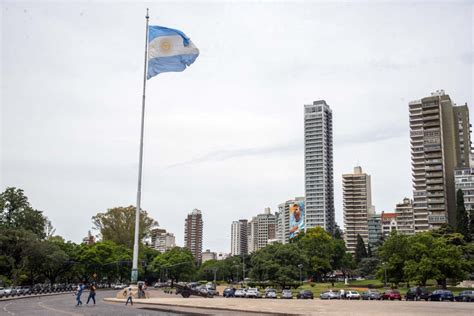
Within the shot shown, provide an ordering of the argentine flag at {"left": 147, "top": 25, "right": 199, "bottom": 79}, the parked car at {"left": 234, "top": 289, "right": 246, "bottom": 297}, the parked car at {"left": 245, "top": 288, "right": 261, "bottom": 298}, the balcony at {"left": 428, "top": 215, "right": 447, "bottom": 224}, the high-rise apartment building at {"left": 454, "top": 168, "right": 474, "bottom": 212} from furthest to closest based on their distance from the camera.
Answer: the balcony at {"left": 428, "top": 215, "right": 447, "bottom": 224}
the high-rise apartment building at {"left": 454, "top": 168, "right": 474, "bottom": 212}
the parked car at {"left": 234, "top": 289, "right": 246, "bottom": 297}
the parked car at {"left": 245, "top": 288, "right": 261, "bottom": 298}
the argentine flag at {"left": 147, "top": 25, "right": 199, "bottom": 79}

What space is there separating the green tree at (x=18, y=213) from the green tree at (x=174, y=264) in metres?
36.5

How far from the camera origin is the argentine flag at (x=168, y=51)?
3825cm

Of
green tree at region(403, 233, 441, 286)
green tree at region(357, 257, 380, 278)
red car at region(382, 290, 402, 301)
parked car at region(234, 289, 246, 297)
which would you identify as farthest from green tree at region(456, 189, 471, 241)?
parked car at region(234, 289, 246, 297)

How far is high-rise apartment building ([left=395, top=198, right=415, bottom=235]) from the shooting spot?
16725 cm

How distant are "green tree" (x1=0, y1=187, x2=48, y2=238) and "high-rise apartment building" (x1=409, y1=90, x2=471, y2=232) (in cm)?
10039

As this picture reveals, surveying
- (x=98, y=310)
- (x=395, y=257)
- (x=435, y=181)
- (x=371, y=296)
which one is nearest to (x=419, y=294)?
(x=371, y=296)

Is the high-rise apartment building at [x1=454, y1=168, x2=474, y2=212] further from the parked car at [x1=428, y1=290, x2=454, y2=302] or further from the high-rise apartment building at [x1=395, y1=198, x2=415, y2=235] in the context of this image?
the parked car at [x1=428, y1=290, x2=454, y2=302]

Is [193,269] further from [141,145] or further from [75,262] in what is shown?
[141,145]

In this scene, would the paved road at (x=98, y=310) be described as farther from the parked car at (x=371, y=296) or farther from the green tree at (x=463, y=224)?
the green tree at (x=463, y=224)

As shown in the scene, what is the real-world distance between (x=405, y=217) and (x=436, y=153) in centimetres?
4059

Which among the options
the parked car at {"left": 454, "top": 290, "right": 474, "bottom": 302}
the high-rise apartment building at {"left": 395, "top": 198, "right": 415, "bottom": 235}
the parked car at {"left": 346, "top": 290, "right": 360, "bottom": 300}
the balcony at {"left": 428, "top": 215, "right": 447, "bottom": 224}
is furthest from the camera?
the high-rise apartment building at {"left": 395, "top": 198, "right": 415, "bottom": 235}

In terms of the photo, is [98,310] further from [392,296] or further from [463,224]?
[463,224]

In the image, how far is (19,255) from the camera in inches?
2928

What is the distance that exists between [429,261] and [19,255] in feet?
197
